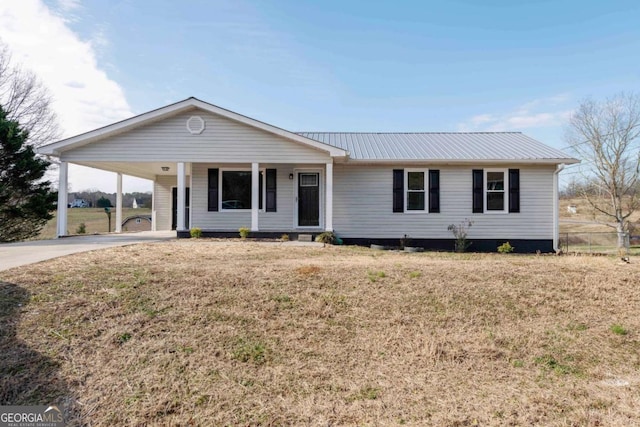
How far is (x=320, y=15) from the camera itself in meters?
13.6

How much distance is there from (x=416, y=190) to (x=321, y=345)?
9.52 meters

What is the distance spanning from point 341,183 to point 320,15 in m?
6.59

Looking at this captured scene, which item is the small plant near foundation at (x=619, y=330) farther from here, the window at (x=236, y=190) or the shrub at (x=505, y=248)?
the window at (x=236, y=190)

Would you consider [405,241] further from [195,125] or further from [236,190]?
[195,125]

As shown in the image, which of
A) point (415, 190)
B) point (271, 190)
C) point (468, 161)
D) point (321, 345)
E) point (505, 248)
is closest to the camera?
point (321, 345)

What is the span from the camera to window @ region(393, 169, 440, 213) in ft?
41.4

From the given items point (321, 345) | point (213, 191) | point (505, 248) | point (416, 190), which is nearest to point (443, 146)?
point (416, 190)

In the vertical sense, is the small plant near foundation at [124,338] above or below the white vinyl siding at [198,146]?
below

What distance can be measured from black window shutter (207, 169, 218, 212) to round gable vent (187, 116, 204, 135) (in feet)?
5.74

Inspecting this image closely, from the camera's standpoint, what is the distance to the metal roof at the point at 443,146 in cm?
1227

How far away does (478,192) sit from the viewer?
1259 centimetres

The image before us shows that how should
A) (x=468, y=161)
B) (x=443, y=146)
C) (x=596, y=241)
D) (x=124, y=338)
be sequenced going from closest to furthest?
1. (x=124, y=338)
2. (x=468, y=161)
3. (x=443, y=146)
4. (x=596, y=241)

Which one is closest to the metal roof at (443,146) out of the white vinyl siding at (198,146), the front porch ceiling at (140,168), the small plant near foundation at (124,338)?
the white vinyl siding at (198,146)

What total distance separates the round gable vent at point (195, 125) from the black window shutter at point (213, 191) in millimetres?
1749
